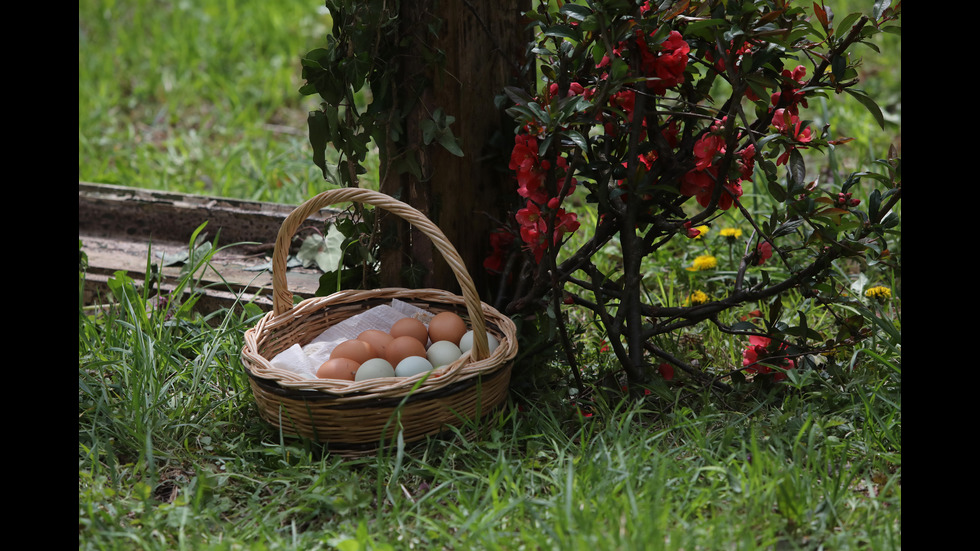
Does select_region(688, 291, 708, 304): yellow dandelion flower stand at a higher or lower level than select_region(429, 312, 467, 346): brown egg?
higher

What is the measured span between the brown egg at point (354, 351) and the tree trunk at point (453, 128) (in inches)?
13.5

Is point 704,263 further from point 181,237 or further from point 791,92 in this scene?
point 181,237

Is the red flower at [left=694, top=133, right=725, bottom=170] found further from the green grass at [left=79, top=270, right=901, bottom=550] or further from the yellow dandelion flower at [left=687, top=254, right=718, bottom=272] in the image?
the yellow dandelion flower at [left=687, top=254, right=718, bottom=272]

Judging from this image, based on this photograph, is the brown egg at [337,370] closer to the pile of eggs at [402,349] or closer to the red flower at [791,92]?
the pile of eggs at [402,349]

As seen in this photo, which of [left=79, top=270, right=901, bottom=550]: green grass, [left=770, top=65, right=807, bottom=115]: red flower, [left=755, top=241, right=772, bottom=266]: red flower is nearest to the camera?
[left=79, top=270, right=901, bottom=550]: green grass

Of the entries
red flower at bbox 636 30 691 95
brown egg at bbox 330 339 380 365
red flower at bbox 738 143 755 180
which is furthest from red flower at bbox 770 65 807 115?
brown egg at bbox 330 339 380 365

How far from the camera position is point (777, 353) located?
2229 millimetres

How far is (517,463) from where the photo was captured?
6.43 ft

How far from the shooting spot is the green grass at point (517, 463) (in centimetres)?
169

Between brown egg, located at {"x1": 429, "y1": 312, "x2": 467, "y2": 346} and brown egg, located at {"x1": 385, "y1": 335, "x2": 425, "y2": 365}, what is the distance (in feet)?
0.27

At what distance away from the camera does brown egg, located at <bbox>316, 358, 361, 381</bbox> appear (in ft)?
6.84

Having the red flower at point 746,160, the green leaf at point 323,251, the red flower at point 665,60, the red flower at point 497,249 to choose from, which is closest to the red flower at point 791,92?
the red flower at point 746,160

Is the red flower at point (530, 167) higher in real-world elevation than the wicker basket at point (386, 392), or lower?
higher

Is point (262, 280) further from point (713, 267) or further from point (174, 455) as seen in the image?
point (713, 267)
